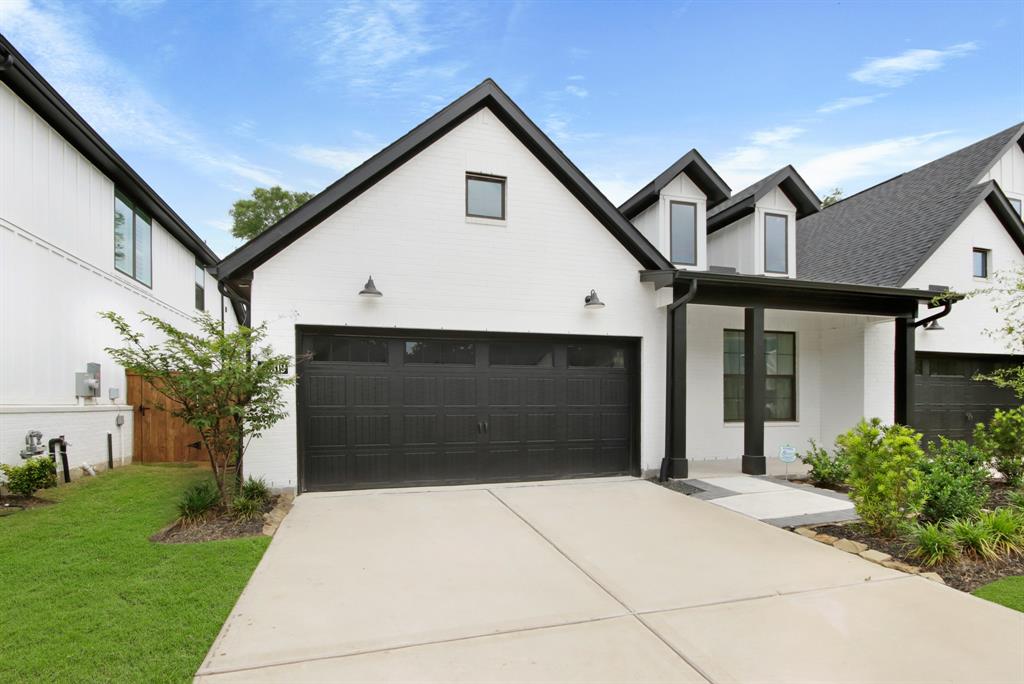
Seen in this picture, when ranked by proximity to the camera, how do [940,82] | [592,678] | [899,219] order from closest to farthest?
[592,678], [940,82], [899,219]

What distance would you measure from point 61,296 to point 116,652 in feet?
23.2

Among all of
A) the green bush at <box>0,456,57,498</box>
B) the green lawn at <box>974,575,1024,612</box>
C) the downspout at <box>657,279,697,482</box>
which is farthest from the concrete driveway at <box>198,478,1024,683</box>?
the green bush at <box>0,456,57,498</box>

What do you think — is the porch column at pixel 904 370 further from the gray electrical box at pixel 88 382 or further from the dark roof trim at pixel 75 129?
the dark roof trim at pixel 75 129

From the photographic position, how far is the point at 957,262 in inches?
424

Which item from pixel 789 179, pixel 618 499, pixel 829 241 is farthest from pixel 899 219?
pixel 618 499

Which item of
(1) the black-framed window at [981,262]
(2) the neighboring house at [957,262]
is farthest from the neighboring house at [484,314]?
(1) the black-framed window at [981,262]

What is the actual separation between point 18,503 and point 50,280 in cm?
332

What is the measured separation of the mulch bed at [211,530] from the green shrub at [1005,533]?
701 cm

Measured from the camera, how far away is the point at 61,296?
7613 millimetres

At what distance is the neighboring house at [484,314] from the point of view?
6980 millimetres

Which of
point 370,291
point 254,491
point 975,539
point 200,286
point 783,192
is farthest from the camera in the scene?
point 200,286

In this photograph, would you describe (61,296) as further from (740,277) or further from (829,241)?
(829,241)

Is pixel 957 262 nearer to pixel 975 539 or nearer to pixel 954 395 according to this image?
pixel 954 395

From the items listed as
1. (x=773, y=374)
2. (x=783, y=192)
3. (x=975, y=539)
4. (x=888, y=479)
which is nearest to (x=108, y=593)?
(x=888, y=479)
